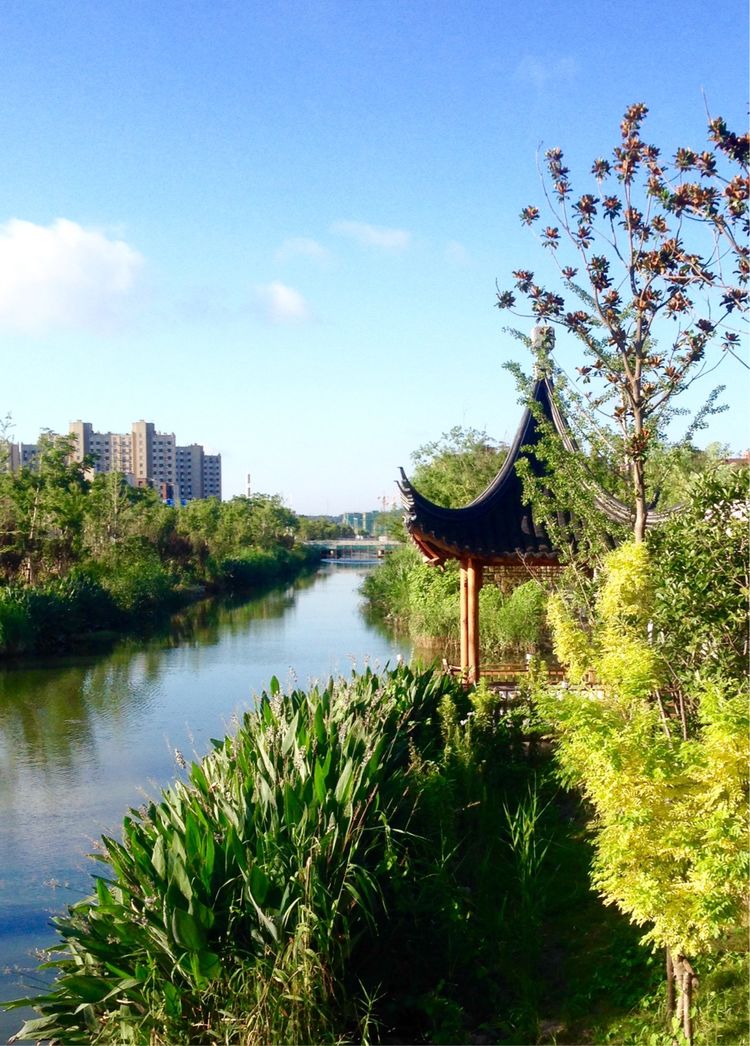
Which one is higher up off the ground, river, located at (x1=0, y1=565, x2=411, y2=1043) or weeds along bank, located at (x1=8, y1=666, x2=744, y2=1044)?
weeds along bank, located at (x1=8, y1=666, x2=744, y2=1044)

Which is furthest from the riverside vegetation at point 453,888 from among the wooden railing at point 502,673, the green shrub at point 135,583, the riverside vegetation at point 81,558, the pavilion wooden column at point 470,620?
the green shrub at point 135,583

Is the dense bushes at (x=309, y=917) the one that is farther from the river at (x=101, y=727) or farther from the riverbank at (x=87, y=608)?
the riverbank at (x=87, y=608)

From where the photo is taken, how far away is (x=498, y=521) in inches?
348

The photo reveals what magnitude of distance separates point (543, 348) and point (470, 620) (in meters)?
3.02

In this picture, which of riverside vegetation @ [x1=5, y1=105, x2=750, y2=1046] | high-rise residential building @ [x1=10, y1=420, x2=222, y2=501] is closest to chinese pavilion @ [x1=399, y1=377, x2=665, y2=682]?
riverside vegetation @ [x1=5, y1=105, x2=750, y2=1046]

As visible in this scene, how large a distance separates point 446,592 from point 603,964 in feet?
52.1

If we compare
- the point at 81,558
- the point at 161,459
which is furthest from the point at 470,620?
the point at 161,459

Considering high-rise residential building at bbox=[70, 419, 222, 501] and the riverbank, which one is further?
high-rise residential building at bbox=[70, 419, 222, 501]

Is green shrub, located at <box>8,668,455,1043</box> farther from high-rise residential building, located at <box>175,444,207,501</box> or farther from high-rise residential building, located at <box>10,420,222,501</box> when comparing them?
high-rise residential building, located at <box>175,444,207,501</box>

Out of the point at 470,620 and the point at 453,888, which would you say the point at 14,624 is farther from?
the point at 453,888

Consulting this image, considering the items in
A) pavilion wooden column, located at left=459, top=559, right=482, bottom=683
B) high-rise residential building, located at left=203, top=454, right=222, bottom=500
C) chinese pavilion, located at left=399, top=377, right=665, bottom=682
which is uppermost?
high-rise residential building, located at left=203, top=454, right=222, bottom=500

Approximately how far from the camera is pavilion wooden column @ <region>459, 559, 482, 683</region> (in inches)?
356

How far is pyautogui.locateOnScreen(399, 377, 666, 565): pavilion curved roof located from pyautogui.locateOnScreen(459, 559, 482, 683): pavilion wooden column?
0.78 feet

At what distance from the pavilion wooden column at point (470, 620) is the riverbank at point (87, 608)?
11.3m
